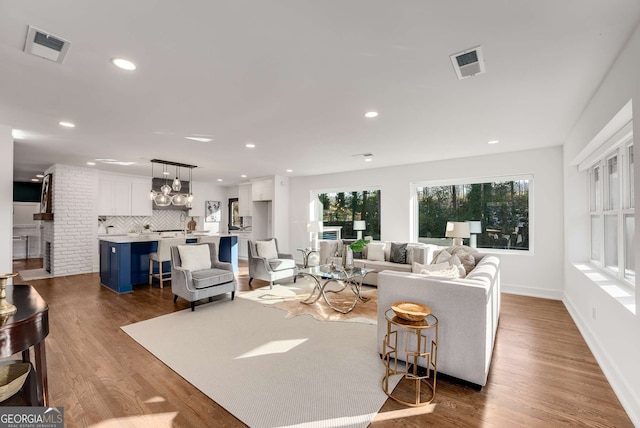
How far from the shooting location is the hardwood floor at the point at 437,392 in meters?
1.86

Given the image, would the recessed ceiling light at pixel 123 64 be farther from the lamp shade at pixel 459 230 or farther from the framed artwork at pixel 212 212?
the framed artwork at pixel 212 212

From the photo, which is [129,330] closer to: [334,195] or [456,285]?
[456,285]

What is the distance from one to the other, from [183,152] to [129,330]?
9.46ft

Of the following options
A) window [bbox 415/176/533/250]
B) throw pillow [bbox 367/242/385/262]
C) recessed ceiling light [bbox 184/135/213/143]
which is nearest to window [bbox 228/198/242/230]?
throw pillow [bbox 367/242/385/262]

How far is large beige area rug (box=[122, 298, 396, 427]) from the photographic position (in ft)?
6.34

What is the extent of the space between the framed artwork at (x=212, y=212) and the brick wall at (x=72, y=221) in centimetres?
306

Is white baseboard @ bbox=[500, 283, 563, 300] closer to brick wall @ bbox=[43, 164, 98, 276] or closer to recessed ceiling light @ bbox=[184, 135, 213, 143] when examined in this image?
recessed ceiling light @ bbox=[184, 135, 213, 143]

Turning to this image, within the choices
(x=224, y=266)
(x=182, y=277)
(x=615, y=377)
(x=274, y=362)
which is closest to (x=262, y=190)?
(x=224, y=266)

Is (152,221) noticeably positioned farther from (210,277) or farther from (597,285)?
(597,285)

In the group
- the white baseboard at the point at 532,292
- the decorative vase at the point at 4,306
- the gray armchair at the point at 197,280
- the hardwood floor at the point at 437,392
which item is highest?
the decorative vase at the point at 4,306

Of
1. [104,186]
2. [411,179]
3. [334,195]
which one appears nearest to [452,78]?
[411,179]

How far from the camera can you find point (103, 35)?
174cm

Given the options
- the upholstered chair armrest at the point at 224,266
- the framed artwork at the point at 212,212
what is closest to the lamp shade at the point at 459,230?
the upholstered chair armrest at the point at 224,266

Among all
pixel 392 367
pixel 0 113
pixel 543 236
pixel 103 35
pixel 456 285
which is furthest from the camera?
pixel 543 236
